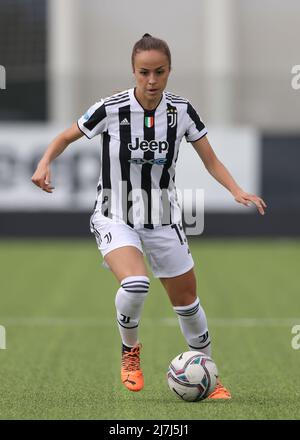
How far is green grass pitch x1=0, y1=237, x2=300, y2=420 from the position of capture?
7430mm

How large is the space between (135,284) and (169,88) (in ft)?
61.9

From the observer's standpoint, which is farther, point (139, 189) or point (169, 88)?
point (169, 88)

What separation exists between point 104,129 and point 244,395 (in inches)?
76.4

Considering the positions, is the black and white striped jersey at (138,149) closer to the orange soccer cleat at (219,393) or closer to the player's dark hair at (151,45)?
the player's dark hair at (151,45)

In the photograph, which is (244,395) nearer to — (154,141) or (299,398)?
(299,398)

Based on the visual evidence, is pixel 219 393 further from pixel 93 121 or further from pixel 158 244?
pixel 93 121

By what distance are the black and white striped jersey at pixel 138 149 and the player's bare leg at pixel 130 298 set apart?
27 centimetres

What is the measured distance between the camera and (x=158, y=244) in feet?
25.4

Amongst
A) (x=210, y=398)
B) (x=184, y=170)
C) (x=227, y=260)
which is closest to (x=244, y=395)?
(x=210, y=398)

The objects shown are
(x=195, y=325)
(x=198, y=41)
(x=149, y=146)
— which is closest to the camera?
(x=149, y=146)

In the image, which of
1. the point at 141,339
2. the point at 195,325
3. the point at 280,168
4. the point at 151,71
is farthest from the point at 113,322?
the point at 280,168

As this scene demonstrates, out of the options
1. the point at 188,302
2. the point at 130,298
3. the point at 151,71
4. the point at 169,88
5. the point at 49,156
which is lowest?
the point at 169,88

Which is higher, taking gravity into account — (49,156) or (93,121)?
(93,121)

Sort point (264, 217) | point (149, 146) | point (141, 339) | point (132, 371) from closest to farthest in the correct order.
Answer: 1. point (149, 146)
2. point (132, 371)
3. point (141, 339)
4. point (264, 217)
